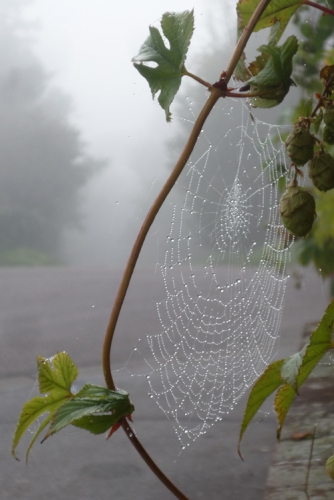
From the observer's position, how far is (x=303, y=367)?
0.77 ft

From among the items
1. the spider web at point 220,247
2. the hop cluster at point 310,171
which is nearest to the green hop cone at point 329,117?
the hop cluster at point 310,171

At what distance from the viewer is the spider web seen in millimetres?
533

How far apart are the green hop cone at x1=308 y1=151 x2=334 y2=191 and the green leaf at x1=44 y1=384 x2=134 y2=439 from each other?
0.11 meters

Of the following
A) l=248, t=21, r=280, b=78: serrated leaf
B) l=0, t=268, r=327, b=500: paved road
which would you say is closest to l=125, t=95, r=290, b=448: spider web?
l=0, t=268, r=327, b=500: paved road

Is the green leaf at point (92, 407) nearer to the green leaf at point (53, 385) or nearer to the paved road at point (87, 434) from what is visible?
the green leaf at point (53, 385)

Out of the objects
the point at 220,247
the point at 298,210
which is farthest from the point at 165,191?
the point at 220,247

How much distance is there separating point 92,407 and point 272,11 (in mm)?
174

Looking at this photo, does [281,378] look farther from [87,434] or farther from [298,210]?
[87,434]

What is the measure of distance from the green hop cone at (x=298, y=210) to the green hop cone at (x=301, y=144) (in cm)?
1

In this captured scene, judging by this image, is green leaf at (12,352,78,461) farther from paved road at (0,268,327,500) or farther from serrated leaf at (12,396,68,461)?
paved road at (0,268,327,500)

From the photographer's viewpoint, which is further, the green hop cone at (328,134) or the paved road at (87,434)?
the paved road at (87,434)

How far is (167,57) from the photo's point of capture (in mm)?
222

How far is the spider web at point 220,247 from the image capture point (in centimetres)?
53

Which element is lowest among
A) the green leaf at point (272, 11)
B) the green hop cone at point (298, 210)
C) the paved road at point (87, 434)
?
the paved road at point (87, 434)
